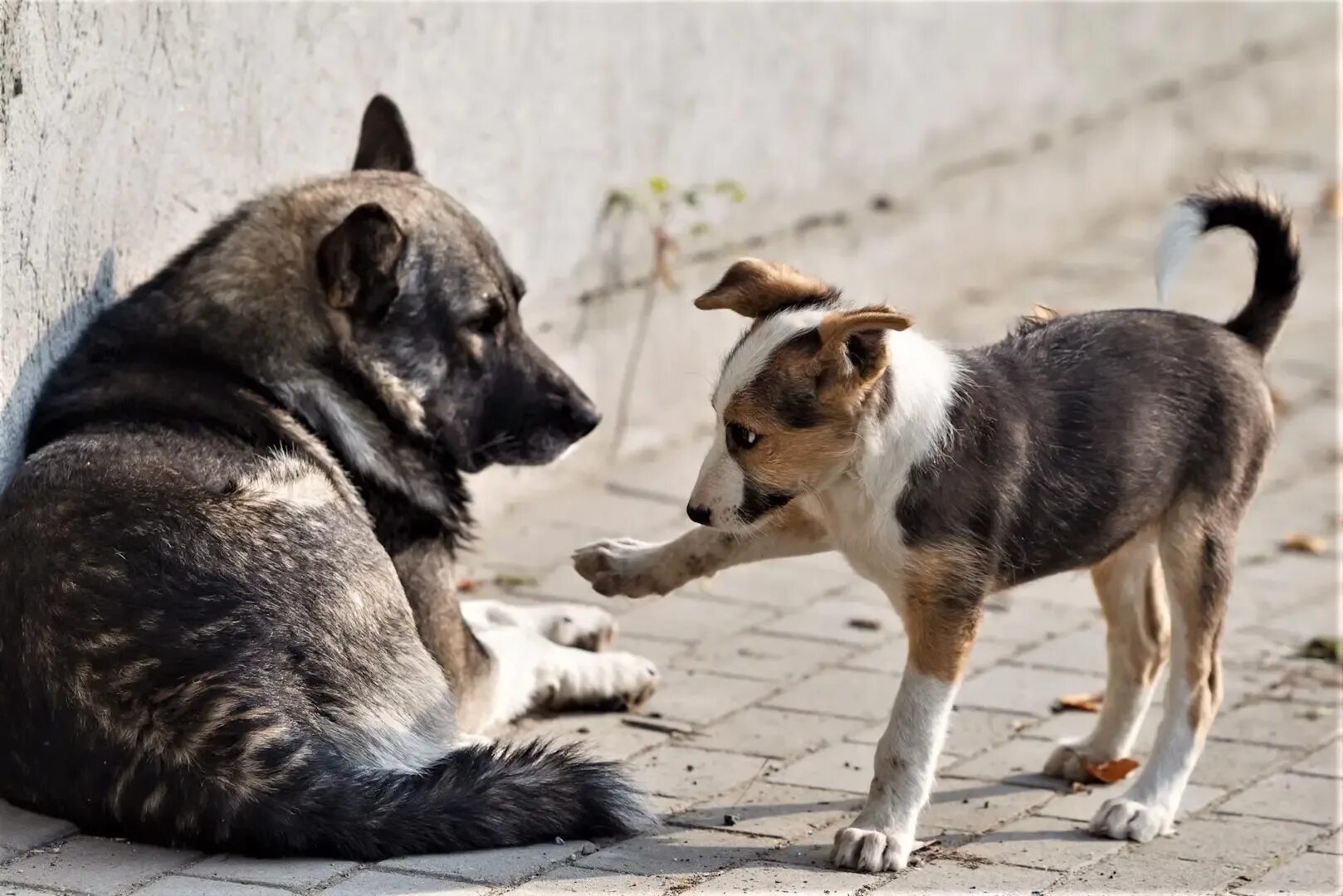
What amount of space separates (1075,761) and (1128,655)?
→ 327 millimetres

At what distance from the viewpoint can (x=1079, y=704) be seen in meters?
5.89

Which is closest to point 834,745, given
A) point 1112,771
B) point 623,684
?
point 623,684

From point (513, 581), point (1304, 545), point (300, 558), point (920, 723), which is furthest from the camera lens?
point (1304, 545)

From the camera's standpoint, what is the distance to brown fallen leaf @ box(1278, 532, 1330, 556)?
7496mm

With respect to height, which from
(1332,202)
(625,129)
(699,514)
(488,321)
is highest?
(1332,202)

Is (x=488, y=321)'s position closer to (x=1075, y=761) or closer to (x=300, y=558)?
(x=300, y=558)

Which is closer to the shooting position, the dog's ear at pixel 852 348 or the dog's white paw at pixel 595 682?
the dog's ear at pixel 852 348

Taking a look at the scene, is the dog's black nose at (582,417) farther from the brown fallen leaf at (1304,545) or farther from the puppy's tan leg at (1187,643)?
the brown fallen leaf at (1304,545)

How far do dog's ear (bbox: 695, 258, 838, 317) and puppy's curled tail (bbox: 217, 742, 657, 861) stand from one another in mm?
1167

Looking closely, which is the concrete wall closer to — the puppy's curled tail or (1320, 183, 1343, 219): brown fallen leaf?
(1320, 183, 1343, 219): brown fallen leaf

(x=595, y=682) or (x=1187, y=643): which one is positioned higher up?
(x=1187, y=643)

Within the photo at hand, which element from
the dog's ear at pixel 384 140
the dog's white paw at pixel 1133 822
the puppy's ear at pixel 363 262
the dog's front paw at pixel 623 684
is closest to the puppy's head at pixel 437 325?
the puppy's ear at pixel 363 262

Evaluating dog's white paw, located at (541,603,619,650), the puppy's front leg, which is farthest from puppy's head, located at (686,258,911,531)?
dog's white paw, located at (541,603,619,650)

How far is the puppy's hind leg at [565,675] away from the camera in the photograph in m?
5.59
